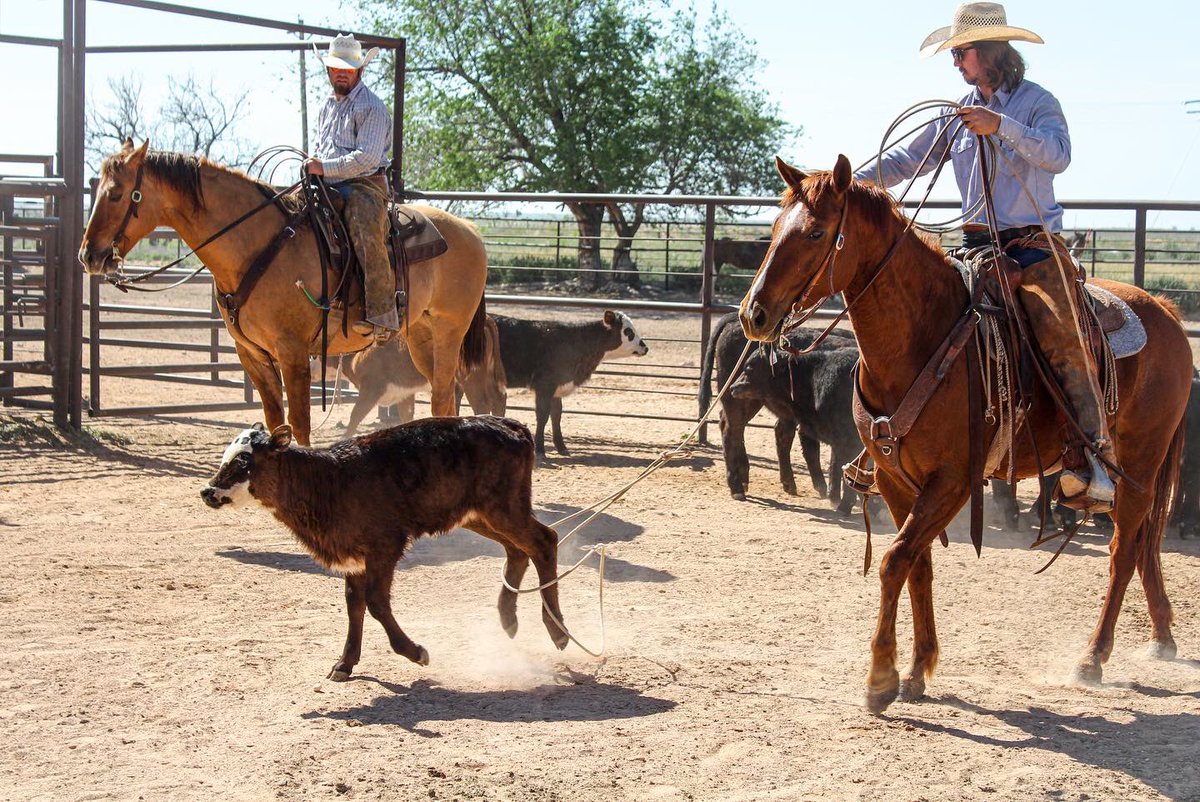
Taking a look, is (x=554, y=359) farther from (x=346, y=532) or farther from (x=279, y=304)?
(x=346, y=532)

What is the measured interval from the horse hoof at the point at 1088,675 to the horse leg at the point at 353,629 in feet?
10.4

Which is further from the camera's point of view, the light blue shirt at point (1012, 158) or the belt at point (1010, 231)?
the belt at point (1010, 231)

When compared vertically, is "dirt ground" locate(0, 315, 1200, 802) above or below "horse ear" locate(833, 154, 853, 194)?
below

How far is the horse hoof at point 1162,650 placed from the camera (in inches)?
227

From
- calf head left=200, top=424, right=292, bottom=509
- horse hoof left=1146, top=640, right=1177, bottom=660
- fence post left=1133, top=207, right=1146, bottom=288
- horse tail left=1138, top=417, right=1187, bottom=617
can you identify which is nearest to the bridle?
calf head left=200, top=424, right=292, bottom=509

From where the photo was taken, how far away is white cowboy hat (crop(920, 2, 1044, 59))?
5.27m

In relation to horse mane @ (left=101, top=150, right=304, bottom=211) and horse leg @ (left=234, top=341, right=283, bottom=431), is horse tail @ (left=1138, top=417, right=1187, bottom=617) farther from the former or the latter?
horse mane @ (left=101, top=150, right=304, bottom=211)

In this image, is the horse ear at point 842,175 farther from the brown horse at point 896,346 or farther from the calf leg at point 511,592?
the calf leg at point 511,592

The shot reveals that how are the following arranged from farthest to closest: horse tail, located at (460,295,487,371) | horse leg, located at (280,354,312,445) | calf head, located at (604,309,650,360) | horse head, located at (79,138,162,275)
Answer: calf head, located at (604,309,650,360) < horse tail, located at (460,295,487,371) < horse leg, located at (280,354,312,445) < horse head, located at (79,138,162,275)

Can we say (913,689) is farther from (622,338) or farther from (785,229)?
(622,338)

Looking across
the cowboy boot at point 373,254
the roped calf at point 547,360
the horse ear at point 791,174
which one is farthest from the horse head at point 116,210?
the roped calf at point 547,360

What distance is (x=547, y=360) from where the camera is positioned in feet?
39.6

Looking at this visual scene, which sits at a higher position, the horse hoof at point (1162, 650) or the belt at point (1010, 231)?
the belt at point (1010, 231)

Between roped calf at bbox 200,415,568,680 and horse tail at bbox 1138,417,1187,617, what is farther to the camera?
horse tail at bbox 1138,417,1187,617
